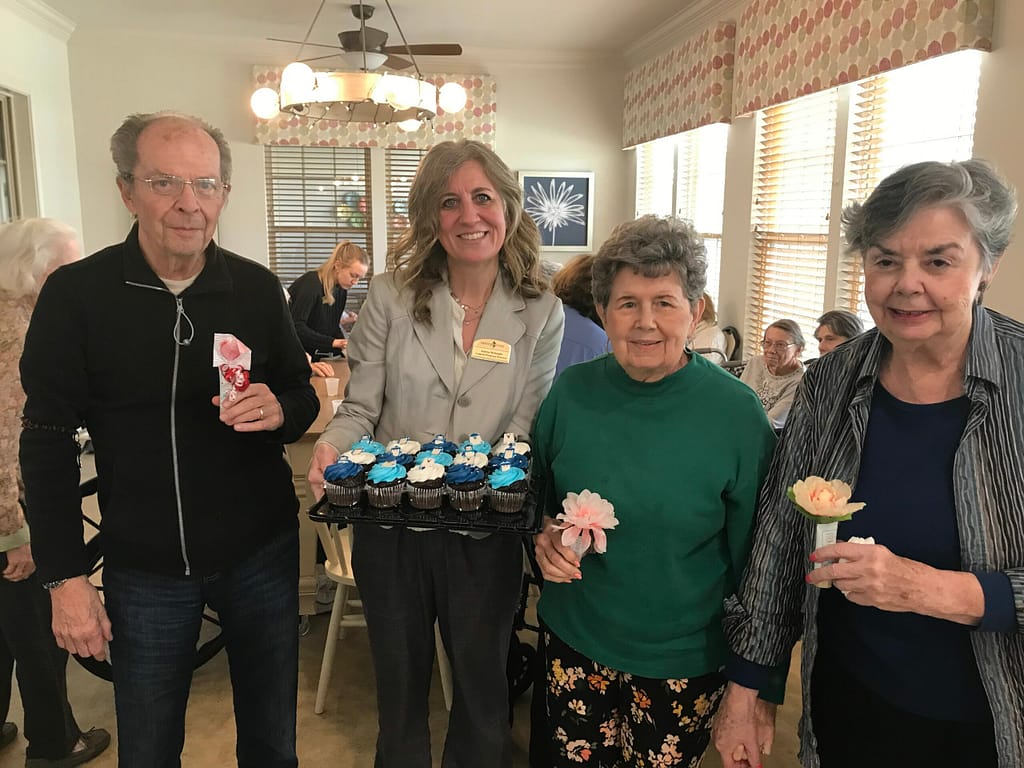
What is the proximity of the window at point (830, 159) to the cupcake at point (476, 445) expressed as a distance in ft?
7.47

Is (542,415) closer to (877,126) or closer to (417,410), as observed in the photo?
(417,410)

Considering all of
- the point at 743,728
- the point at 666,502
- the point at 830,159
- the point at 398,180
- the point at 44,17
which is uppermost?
the point at 44,17

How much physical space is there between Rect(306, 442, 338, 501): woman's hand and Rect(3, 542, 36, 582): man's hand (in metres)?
0.93

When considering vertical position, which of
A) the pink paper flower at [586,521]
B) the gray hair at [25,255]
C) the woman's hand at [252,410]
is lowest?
the pink paper flower at [586,521]

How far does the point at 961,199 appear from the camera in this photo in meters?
1.00

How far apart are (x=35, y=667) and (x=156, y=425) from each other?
1146 mm

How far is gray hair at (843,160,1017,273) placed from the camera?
3.28 feet

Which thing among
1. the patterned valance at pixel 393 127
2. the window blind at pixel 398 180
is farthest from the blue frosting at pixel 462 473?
the window blind at pixel 398 180

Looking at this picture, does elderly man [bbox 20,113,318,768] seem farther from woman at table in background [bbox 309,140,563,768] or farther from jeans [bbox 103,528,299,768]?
woman at table in background [bbox 309,140,563,768]

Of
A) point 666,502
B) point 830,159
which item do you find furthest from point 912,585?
point 830,159

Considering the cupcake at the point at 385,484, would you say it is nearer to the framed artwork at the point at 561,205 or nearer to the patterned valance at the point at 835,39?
the patterned valance at the point at 835,39

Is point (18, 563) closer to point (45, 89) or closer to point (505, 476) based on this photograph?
point (505, 476)

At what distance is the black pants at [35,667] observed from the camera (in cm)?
194

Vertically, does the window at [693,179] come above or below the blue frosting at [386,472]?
above
